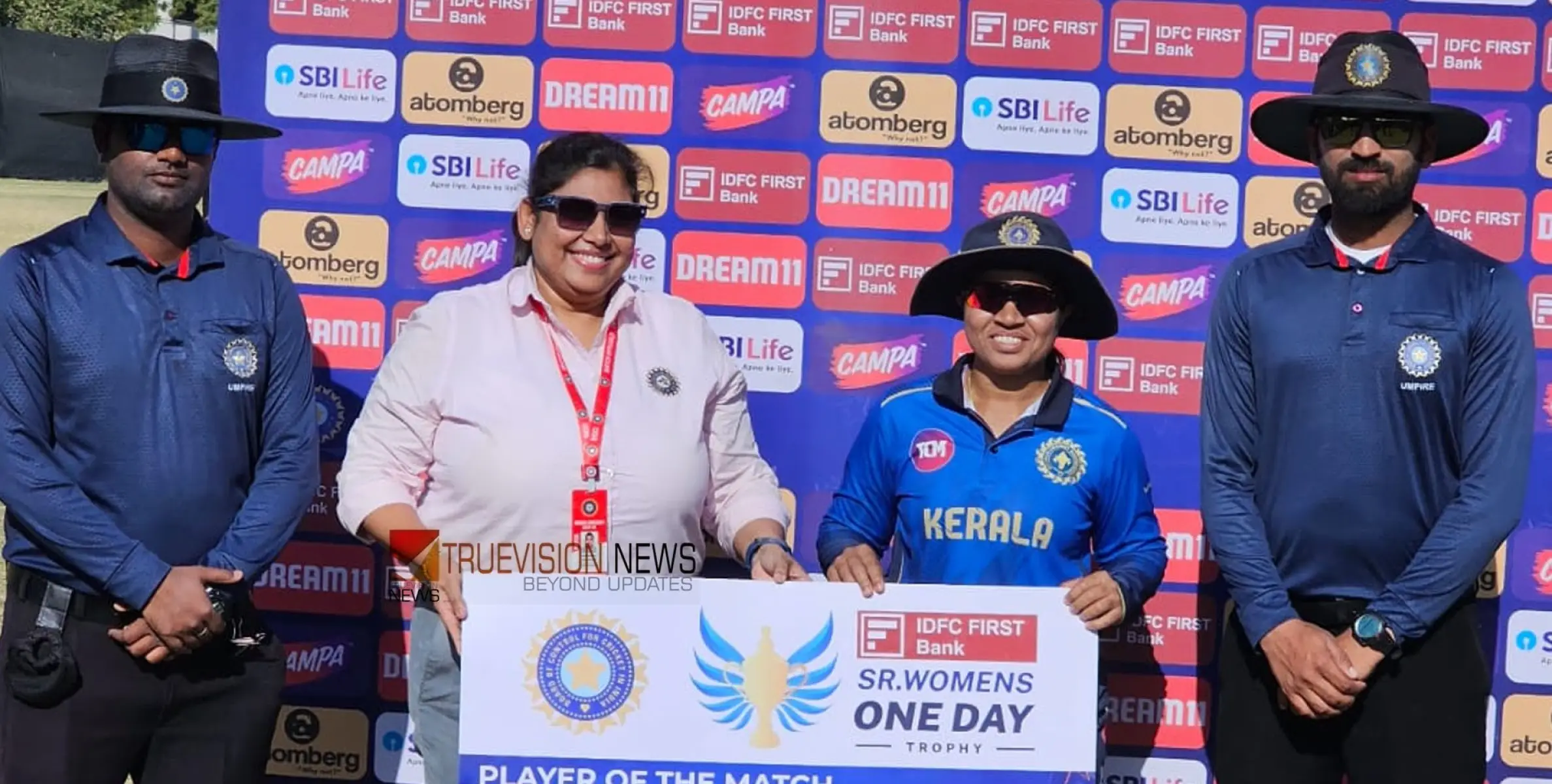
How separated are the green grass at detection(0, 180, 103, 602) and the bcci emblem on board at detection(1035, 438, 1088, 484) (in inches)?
439

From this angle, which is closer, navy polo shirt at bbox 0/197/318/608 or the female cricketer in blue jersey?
navy polo shirt at bbox 0/197/318/608

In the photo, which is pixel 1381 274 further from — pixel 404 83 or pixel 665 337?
pixel 404 83

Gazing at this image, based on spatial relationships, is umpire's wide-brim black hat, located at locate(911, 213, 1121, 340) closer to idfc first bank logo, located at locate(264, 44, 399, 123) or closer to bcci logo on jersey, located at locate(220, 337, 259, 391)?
bcci logo on jersey, located at locate(220, 337, 259, 391)

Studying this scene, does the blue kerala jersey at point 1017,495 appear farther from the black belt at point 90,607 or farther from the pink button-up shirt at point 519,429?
the black belt at point 90,607

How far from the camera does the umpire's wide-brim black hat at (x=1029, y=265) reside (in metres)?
3.30

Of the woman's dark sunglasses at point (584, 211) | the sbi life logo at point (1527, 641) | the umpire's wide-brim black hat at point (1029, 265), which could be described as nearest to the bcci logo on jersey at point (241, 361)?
the woman's dark sunglasses at point (584, 211)

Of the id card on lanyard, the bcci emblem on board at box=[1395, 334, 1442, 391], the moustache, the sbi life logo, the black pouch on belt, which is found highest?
the moustache

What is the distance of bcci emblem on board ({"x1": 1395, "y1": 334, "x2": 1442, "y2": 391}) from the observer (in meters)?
3.20

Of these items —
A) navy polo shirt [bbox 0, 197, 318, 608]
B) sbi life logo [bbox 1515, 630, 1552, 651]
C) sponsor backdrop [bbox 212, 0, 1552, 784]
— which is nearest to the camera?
navy polo shirt [bbox 0, 197, 318, 608]

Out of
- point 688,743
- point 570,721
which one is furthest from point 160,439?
point 688,743

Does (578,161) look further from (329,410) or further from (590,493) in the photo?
(329,410)

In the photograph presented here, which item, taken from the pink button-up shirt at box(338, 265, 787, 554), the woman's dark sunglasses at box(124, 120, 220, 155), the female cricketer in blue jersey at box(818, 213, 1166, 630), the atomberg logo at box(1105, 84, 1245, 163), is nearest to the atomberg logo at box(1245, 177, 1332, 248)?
the atomberg logo at box(1105, 84, 1245, 163)

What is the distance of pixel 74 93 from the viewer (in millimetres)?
17203

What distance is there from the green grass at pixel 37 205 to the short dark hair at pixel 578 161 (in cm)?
1052
